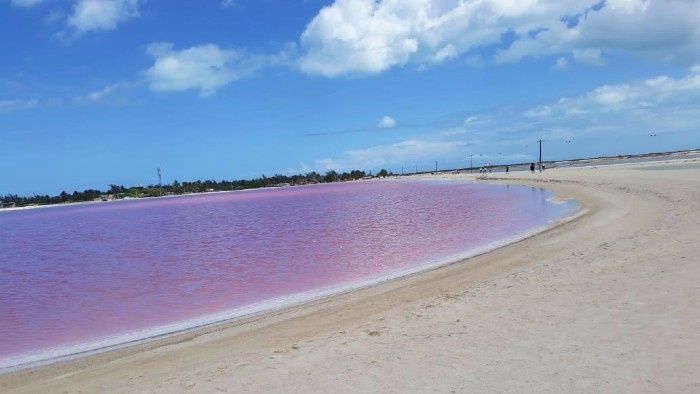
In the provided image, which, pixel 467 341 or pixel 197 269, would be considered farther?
pixel 197 269

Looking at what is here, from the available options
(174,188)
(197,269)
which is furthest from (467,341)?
(174,188)

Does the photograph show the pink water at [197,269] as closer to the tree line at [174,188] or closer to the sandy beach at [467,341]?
the sandy beach at [467,341]

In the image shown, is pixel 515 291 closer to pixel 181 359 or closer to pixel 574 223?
pixel 181 359

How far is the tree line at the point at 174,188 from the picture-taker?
425 ft

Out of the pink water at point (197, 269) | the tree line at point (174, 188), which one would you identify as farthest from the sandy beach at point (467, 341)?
the tree line at point (174, 188)

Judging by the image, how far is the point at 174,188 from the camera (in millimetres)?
132750

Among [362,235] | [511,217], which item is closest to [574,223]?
[511,217]

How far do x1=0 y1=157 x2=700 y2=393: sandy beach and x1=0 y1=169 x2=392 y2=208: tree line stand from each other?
131 m

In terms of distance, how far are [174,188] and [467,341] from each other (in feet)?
447

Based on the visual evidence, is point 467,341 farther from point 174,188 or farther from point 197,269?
point 174,188

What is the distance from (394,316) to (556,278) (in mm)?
3176

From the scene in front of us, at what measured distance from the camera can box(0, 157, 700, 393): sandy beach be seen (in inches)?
185

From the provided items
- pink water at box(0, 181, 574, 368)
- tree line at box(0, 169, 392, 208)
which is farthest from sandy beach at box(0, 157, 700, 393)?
tree line at box(0, 169, 392, 208)

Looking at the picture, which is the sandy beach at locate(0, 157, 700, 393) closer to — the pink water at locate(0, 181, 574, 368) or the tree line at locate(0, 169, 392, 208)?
the pink water at locate(0, 181, 574, 368)
